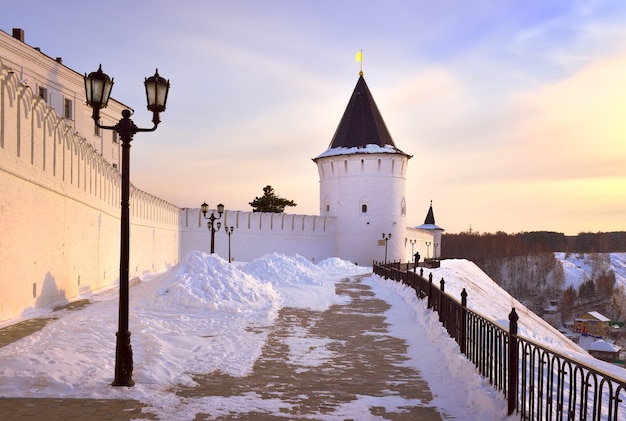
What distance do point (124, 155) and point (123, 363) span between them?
2.23 meters

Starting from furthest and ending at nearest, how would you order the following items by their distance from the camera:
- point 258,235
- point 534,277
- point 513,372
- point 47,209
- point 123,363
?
point 534,277
point 258,235
point 47,209
point 123,363
point 513,372

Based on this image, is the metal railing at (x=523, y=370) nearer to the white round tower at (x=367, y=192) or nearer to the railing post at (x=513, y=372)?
the railing post at (x=513, y=372)

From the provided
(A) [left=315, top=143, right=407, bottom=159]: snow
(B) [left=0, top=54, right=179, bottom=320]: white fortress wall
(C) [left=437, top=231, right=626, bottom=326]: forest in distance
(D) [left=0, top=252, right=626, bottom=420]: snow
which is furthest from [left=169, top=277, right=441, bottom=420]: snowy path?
(C) [left=437, top=231, right=626, bottom=326]: forest in distance

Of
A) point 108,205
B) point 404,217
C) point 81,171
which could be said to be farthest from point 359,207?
point 81,171

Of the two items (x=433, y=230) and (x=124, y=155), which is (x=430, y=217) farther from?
(x=124, y=155)

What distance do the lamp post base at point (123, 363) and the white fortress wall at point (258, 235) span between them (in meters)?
33.3

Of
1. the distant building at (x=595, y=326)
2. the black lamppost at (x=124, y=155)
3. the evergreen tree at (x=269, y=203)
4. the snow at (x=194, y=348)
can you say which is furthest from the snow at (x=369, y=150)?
the black lamppost at (x=124, y=155)

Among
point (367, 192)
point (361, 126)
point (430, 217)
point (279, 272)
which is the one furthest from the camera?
point (430, 217)

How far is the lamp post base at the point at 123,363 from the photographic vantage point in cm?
556

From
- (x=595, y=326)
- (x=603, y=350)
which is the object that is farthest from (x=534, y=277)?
(x=603, y=350)

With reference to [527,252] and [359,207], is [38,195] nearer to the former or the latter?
[359,207]

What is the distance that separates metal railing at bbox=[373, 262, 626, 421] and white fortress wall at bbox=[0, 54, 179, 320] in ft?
24.4

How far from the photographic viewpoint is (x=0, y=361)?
18.7 feet

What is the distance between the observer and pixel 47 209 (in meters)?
11.7
